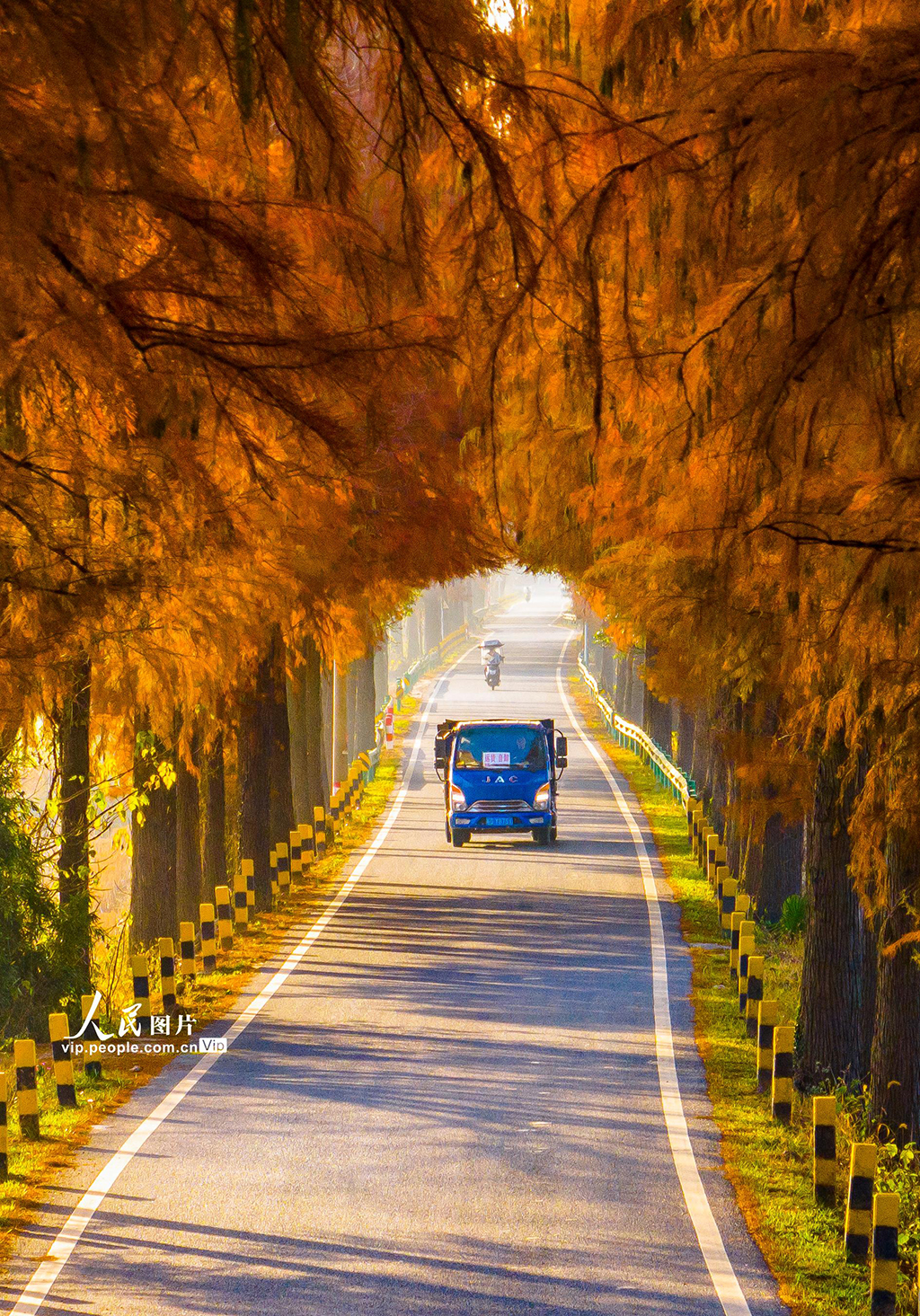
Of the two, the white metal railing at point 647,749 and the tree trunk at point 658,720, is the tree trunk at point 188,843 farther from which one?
the tree trunk at point 658,720

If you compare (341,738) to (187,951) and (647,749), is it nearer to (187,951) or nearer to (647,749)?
(647,749)

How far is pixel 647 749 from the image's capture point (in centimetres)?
4438

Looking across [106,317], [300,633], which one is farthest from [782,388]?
[300,633]

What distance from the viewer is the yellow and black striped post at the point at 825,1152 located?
35.0 feet

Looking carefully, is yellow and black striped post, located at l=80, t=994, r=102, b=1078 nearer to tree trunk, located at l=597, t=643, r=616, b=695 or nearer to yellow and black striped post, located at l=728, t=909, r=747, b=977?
yellow and black striped post, located at l=728, t=909, r=747, b=977

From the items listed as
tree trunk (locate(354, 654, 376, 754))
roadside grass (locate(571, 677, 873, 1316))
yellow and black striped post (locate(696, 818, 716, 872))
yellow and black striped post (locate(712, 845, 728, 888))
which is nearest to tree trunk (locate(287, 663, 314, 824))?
yellow and black striped post (locate(696, 818, 716, 872))

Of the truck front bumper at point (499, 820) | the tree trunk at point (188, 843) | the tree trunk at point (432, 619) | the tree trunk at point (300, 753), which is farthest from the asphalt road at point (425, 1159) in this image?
the tree trunk at point (432, 619)

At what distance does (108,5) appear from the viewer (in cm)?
557

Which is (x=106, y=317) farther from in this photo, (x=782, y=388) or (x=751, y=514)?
(x=751, y=514)

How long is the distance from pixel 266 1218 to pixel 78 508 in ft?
15.3

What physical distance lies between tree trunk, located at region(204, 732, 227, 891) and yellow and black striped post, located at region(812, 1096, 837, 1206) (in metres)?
14.6

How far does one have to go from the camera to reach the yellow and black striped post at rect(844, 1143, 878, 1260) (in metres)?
9.70

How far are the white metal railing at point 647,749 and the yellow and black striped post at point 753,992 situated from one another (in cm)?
1561

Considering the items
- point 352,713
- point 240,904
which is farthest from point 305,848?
point 352,713
